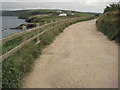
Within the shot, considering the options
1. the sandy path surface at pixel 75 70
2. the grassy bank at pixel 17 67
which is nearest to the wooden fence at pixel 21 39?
the grassy bank at pixel 17 67

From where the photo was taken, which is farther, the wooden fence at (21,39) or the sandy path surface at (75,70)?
the wooden fence at (21,39)

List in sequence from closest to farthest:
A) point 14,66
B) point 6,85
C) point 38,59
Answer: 1. point 6,85
2. point 14,66
3. point 38,59

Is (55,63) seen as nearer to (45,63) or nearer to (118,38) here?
(45,63)

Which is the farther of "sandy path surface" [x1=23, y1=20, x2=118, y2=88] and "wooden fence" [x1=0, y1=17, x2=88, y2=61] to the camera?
"wooden fence" [x1=0, y1=17, x2=88, y2=61]

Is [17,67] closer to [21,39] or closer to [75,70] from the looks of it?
[75,70]

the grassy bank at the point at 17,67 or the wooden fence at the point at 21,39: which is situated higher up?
the wooden fence at the point at 21,39

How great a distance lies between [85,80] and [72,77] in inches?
16.3

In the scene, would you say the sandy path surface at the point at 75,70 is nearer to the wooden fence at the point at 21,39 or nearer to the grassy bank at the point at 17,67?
the grassy bank at the point at 17,67

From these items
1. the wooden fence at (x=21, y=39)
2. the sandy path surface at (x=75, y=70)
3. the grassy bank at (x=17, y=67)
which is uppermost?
the wooden fence at (x=21, y=39)

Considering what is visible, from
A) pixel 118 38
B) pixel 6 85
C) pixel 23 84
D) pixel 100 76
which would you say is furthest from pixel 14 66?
pixel 118 38

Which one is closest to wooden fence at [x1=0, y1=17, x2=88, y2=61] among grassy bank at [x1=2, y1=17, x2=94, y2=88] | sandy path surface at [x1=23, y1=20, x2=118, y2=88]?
grassy bank at [x1=2, y1=17, x2=94, y2=88]

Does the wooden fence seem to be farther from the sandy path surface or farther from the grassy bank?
the sandy path surface

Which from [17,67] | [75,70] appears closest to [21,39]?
[17,67]

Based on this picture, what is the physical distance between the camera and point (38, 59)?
25.8ft
